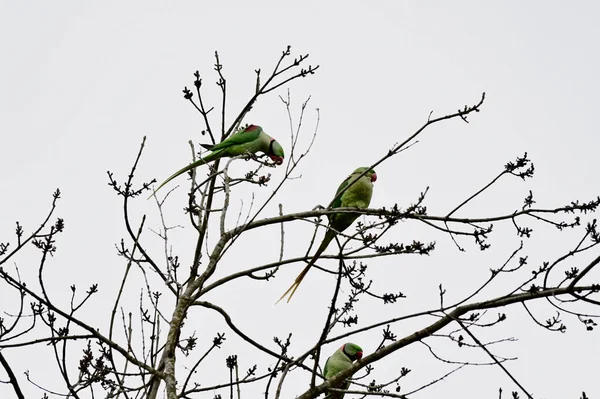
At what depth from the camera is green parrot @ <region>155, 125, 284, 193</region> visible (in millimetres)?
5311

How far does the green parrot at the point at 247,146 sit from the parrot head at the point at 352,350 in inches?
73.3

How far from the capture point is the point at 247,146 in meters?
5.77

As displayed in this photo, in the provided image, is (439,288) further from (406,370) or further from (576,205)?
(576,205)

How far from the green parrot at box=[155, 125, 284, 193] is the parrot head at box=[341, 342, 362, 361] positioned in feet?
6.11


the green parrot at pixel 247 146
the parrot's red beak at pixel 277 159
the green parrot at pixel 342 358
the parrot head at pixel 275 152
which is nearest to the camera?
the green parrot at pixel 247 146

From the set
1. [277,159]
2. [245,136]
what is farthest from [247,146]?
[277,159]

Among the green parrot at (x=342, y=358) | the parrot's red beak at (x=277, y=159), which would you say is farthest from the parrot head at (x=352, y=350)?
the parrot's red beak at (x=277, y=159)

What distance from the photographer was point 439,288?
3404 millimetres

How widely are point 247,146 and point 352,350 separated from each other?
2180mm

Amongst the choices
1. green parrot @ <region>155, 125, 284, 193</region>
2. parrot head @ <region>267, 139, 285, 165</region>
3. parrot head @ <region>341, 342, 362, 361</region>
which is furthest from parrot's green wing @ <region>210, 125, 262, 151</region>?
parrot head @ <region>341, 342, 362, 361</region>

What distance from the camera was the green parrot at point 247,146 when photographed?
5.31 meters

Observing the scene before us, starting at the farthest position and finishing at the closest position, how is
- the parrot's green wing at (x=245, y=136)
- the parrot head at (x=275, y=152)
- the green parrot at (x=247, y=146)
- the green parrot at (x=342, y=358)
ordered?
1. the green parrot at (x=342, y=358)
2. the parrot head at (x=275, y=152)
3. the parrot's green wing at (x=245, y=136)
4. the green parrot at (x=247, y=146)

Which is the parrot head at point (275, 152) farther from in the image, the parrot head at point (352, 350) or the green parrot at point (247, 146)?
the parrot head at point (352, 350)

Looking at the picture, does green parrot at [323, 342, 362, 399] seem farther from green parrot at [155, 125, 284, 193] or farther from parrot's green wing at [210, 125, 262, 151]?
parrot's green wing at [210, 125, 262, 151]
